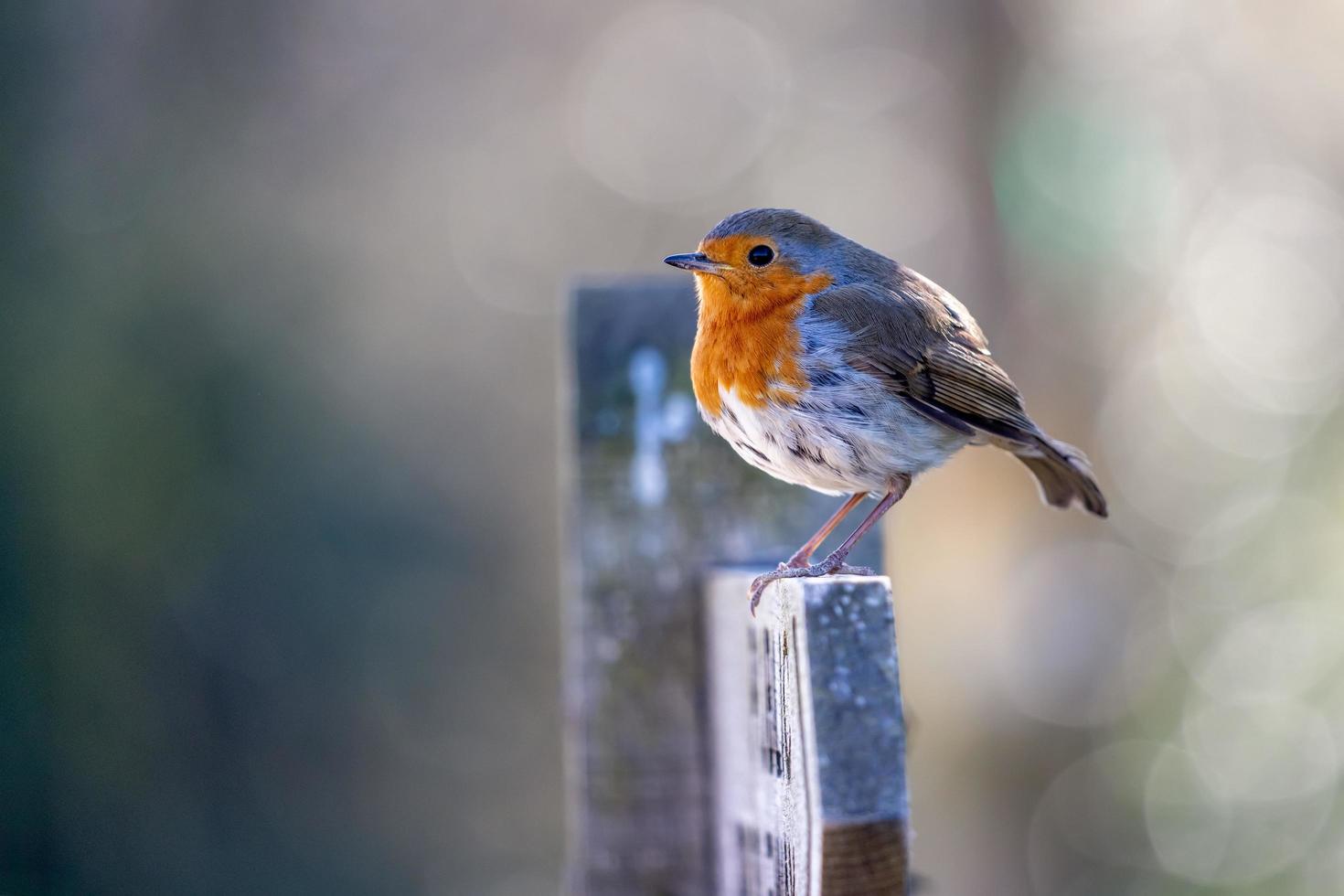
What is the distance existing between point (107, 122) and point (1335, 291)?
5.89 m

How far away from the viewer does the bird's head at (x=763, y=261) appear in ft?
8.16

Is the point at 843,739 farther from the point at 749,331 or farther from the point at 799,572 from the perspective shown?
the point at 749,331

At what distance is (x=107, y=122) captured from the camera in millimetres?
6676

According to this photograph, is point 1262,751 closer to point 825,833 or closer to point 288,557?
point 825,833

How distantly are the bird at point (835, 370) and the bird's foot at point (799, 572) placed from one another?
1 centimetres

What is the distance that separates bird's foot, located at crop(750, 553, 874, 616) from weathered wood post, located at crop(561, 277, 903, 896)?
161mm

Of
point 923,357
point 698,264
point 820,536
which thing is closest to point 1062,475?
point 923,357

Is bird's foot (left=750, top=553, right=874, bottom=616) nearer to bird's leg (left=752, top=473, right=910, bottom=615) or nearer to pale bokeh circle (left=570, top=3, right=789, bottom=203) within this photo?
bird's leg (left=752, top=473, right=910, bottom=615)

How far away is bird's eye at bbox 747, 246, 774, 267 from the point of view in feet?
8.21

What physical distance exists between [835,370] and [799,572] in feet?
1.71

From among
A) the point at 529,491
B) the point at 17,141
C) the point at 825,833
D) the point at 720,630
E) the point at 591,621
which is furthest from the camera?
the point at 529,491

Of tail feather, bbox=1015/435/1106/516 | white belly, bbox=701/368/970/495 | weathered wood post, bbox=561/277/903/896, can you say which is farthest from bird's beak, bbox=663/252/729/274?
tail feather, bbox=1015/435/1106/516

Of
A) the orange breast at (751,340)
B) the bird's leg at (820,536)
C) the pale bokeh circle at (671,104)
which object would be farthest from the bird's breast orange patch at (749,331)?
the pale bokeh circle at (671,104)

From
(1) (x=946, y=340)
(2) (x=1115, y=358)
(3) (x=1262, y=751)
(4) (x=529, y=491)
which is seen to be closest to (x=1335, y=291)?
(2) (x=1115, y=358)
